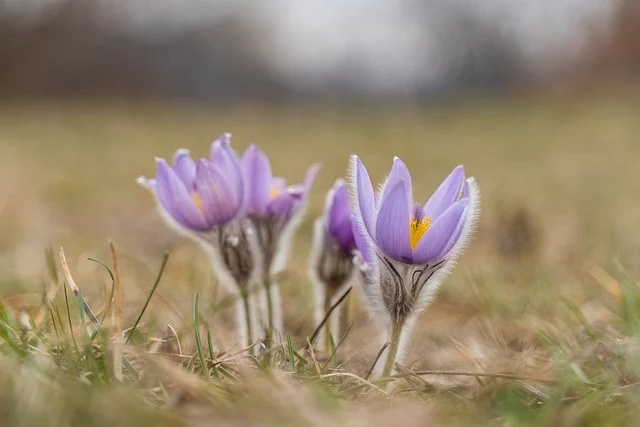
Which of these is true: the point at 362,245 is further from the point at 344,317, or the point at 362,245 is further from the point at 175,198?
the point at 175,198

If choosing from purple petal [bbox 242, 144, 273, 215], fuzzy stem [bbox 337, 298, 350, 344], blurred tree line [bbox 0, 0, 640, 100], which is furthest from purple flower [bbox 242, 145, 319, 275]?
blurred tree line [bbox 0, 0, 640, 100]

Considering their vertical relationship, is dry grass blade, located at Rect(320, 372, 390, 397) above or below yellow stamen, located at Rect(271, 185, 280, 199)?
below

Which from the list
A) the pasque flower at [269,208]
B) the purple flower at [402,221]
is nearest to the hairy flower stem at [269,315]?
the pasque flower at [269,208]

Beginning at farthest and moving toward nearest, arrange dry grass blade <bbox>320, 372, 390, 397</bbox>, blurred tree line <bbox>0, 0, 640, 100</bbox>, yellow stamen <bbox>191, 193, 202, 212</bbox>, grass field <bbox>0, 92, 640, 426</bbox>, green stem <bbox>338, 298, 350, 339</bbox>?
blurred tree line <bbox>0, 0, 640, 100</bbox>, green stem <bbox>338, 298, 350, 339</bbox>, yellow stamen <bbox>191, 193, 202, 212</bbox>, dry grass blade <bbox>320, 372, 390, 397</bbox>, grass field <bbox>0, 92, 640, 426</bbox>

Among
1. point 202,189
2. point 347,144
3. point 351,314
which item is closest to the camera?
point 202,189

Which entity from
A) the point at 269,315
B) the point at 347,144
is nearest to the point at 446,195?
the point at 269,315

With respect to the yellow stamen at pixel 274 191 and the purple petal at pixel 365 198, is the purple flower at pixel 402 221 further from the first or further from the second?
the yellow stamen at pixel 274 191

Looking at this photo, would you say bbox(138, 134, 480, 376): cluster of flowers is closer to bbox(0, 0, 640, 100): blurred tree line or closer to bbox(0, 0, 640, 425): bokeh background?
bbox(0, 0, 640, 425): bokeh background

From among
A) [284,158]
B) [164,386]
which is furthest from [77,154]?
[164,386]
